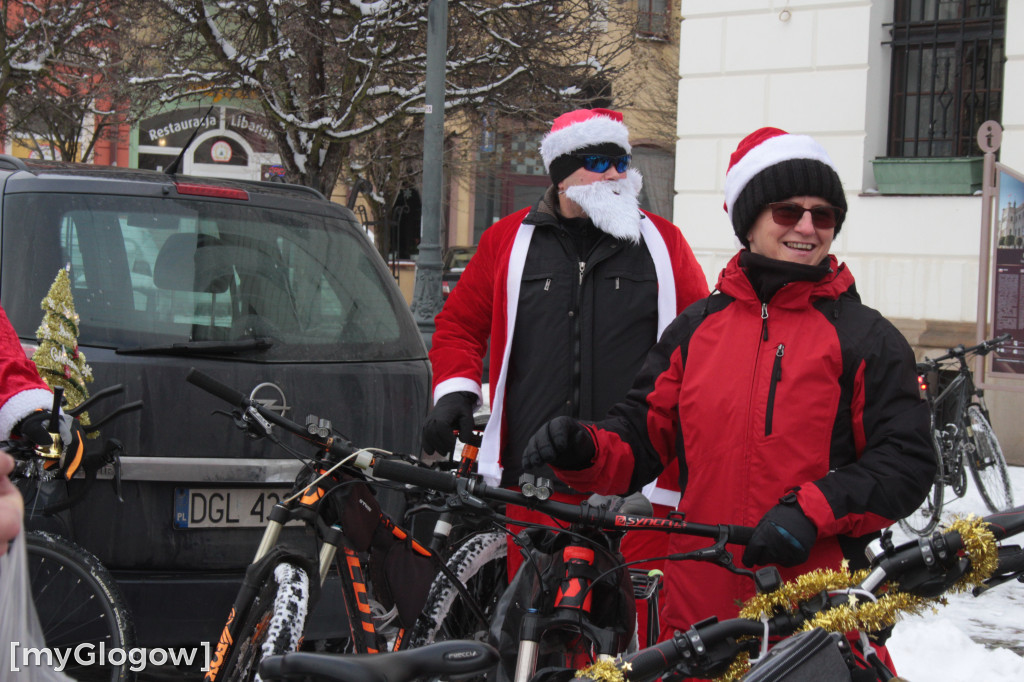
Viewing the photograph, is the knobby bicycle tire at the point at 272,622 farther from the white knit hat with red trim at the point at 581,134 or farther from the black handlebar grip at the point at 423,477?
the white knit hat with red trim at the point at 581,134

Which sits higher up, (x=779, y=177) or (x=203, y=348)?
(x=779, y=177)

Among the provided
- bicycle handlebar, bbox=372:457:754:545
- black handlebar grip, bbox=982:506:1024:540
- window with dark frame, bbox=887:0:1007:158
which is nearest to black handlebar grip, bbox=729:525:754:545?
bicycle handlebar, bbox=372:457:754:545

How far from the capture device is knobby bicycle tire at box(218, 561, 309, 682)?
295 cm

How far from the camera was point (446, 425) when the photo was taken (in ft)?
11.1

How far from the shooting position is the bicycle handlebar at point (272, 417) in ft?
9.88

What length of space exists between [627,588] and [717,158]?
25.8 ft

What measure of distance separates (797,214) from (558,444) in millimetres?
678

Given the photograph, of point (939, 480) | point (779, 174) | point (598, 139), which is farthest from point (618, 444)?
point (939, 480)

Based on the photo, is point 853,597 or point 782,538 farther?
point 782,538

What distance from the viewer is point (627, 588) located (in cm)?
253

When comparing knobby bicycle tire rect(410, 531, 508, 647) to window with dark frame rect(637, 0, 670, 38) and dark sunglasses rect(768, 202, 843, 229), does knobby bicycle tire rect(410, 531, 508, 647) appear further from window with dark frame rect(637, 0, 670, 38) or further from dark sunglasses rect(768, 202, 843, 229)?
A: window with dark frame rect(637, 0, 670, 38)

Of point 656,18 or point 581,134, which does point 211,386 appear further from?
point 656,18

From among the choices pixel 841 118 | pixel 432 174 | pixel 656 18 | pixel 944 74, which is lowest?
pixel 432 174

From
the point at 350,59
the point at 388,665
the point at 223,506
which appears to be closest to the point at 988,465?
the point at 223,506
